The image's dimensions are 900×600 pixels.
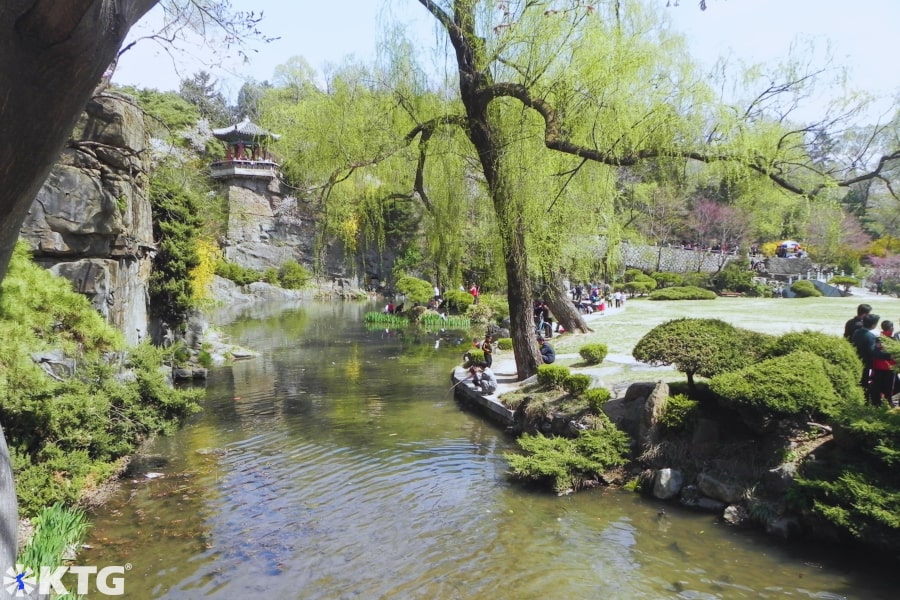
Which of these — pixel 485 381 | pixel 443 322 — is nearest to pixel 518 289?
pixel 485 381

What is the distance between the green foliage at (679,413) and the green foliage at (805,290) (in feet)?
88.3

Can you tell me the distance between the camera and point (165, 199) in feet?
44.7

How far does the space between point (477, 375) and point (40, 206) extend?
770cm

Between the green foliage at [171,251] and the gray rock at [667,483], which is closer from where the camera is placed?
the gray rock at [667,483]

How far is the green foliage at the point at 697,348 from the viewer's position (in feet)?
24.6

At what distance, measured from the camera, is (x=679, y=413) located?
756cm

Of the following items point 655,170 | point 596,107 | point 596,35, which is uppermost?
point 596,35

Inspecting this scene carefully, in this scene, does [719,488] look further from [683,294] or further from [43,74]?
[683,294]

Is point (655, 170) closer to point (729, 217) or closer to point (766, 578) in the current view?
point (766, 578)

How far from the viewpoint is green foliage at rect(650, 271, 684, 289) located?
34594 millimetres

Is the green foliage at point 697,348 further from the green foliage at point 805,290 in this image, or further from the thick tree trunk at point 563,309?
the green foliage at point 805,290

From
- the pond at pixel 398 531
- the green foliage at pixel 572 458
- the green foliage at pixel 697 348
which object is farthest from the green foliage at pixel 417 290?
the green foliage at pixel 697 348

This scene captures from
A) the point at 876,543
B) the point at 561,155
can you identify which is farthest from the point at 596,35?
the point at 876,543

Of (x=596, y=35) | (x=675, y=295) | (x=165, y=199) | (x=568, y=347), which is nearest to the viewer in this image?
(x=596, y=35)
